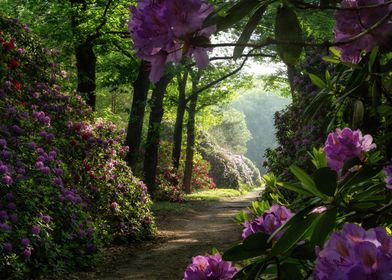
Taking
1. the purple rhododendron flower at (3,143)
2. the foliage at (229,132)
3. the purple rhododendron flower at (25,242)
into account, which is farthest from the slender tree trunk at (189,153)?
the foliage at (229,132)

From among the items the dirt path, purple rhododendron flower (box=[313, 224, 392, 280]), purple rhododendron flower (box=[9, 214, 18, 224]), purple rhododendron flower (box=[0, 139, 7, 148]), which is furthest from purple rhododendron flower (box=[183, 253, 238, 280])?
purple rhododendron flower (box=[0, 139, 7, 148])

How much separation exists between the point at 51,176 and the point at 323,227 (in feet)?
20.2

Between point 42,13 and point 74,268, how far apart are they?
851 centimetres

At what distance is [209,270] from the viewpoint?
3.98ft

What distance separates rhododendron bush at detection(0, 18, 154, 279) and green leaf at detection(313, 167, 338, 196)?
4.83 m

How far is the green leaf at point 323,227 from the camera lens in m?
0.95

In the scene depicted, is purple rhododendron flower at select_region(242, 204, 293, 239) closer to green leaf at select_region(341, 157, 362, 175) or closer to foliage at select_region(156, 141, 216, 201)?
green leaf at select_region(341, 157, 362, 175)

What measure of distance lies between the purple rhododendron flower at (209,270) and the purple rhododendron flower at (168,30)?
515 millimetres

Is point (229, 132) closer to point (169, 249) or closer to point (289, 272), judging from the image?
point (169, 249)

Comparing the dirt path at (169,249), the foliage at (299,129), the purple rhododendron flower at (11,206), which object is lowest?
the dirt path at (169,249)

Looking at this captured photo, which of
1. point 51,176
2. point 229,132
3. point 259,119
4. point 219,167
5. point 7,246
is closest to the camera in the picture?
point 7,246

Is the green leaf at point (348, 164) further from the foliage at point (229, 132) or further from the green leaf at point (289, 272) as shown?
the foliage at point (229, 132)

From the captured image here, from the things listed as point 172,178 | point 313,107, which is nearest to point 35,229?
point 313,107

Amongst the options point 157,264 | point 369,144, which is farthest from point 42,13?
point 369,144
